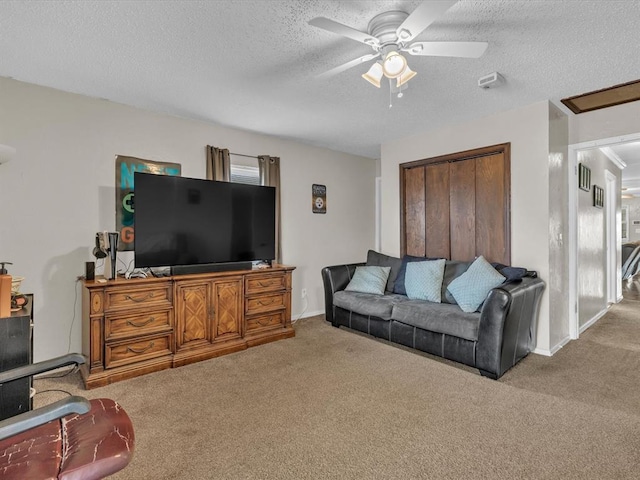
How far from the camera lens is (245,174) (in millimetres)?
4211

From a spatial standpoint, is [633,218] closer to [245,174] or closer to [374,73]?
[245,174]

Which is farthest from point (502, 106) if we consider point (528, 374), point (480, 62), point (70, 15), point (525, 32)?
point (70, 15)

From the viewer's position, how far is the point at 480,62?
2543mm

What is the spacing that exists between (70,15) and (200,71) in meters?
0.86

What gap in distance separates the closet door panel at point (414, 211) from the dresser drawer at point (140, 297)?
9.89 ft

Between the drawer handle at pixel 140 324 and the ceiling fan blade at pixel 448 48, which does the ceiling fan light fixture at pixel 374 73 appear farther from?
the drawer handle at pixel 140 324

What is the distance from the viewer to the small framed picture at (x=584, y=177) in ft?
12.9

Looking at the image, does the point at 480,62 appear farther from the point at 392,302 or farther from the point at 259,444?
the point at 259,444

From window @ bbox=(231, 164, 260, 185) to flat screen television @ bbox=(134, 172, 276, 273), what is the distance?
0.44 metres

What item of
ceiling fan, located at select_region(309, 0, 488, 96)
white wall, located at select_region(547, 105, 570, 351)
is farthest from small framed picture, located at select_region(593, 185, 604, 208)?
ceiling fan, located at select_region(309, 0, 488, 96)

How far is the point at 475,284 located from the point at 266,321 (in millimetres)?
2167

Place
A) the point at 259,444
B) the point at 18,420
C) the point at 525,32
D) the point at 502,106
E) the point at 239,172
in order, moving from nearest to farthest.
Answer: the point at 18,420
the point at 259,444
the point at 525,32
the point at 502,106
the point at 239,172

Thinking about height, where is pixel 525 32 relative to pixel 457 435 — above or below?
above

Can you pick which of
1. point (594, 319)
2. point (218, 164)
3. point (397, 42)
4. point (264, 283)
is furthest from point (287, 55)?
point (594, 319)
